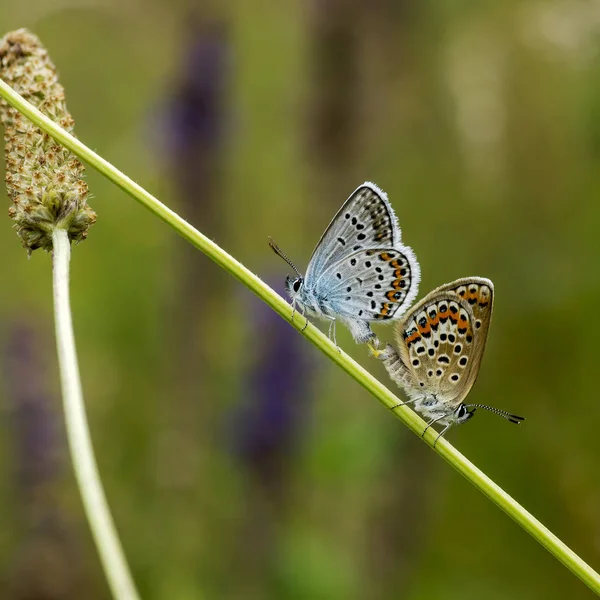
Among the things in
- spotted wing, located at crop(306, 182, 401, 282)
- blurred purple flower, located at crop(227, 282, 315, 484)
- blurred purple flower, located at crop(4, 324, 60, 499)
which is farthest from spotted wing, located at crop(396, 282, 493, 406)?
blurred purple flower, located at crop(4, 324, 60, 499)

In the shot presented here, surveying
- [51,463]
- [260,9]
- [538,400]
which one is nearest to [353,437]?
[538,400]

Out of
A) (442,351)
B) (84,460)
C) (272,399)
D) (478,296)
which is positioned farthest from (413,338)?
(272,399)

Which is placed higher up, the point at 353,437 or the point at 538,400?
the point at 538,400

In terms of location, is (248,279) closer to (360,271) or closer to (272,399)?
(360,271)

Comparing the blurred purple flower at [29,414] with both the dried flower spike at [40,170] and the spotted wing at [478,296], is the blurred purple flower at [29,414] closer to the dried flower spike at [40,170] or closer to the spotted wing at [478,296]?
the spotted wing at [478,296]

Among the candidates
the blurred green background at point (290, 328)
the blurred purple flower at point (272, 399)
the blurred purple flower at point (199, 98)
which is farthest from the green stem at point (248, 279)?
the blurred purple flower at point (199, 98)

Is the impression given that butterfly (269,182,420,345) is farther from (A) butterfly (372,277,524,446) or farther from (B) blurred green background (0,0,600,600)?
(B) blurred green background (0,0,600,600)

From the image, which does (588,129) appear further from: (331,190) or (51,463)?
(51,463)
